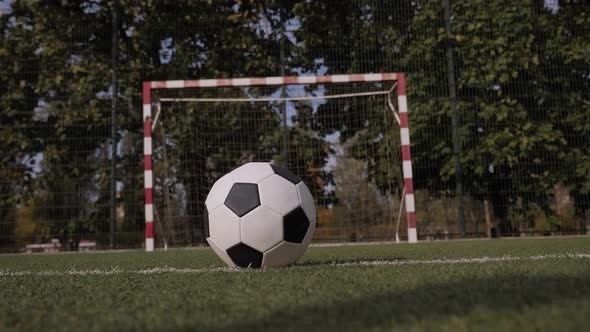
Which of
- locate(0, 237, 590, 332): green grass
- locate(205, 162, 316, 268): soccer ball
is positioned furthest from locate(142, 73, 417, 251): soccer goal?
locate(0, 237, 590, 332): green grass

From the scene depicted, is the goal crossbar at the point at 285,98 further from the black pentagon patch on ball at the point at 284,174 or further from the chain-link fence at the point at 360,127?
the black pentagon patch on ball at the point at 284,174

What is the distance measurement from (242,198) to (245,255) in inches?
13.6

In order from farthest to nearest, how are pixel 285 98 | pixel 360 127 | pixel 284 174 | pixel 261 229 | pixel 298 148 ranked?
1. pixel 360 127
2. pixel 298 148
3. pixel 285 98
4. pixel 284 174
5. pixel 261 229

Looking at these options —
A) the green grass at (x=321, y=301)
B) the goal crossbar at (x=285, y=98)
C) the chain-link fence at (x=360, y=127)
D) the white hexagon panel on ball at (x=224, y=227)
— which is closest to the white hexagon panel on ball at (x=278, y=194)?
the white hexagon panel on ball at (x=224, y=227)

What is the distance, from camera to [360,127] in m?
9.19

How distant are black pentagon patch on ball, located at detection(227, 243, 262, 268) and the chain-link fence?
5.65m

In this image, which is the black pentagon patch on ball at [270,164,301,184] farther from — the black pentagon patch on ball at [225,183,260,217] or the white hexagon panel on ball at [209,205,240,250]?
the white hexagon panel on ball at [209,205,240,250]

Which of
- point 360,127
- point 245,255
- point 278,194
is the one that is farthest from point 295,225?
point 360,127

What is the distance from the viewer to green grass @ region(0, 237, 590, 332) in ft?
5.03

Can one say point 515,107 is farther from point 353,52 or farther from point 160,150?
point 160,150

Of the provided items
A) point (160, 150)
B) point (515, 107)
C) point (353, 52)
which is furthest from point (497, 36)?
point (160, 150)

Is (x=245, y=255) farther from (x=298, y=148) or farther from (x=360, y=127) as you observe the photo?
(x=360, y=127)

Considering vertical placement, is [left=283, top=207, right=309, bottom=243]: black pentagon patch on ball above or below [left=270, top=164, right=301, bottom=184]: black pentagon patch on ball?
below

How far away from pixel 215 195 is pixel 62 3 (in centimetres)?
837
